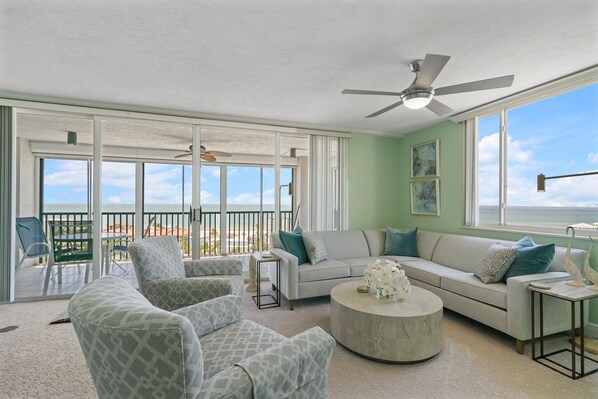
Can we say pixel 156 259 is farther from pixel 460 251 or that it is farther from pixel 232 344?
pixel 460 251

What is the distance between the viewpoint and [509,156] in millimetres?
3439

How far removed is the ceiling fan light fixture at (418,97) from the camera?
2.33 meters

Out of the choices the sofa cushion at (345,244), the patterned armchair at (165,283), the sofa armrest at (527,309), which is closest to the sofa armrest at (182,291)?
the patterned armchair at (165,283)

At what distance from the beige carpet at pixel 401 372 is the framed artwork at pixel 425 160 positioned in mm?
2436

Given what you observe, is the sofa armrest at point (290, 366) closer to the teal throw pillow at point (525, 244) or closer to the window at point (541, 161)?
the teal throw pillow at point (525, 244)

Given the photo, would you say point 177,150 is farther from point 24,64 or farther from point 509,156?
point 509,156

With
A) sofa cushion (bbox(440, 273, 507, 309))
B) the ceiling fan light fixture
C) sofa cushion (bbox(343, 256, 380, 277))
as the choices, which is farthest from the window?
the ceiling fan light fixture

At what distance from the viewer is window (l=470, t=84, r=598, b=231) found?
109 inches

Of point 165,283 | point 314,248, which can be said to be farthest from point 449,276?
point 165,283

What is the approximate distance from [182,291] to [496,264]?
283 cm

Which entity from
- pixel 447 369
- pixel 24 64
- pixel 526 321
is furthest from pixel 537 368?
pixel 24 64

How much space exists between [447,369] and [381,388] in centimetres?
58

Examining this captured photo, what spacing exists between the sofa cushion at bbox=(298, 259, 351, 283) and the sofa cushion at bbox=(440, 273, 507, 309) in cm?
109

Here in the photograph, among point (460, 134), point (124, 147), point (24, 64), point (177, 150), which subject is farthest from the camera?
point (177, 150)
